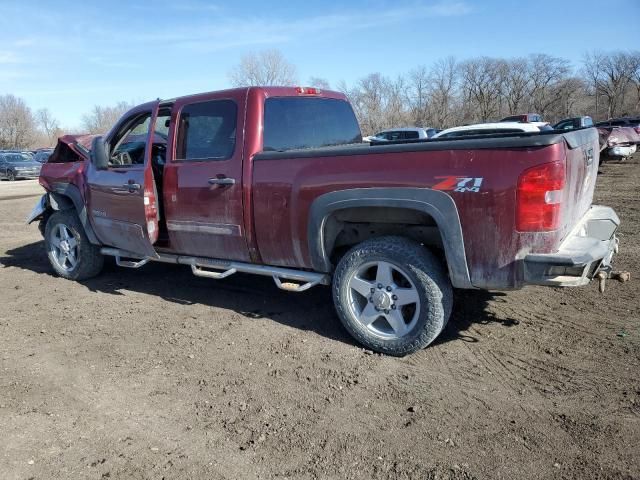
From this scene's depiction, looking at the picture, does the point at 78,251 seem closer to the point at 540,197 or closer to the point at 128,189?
the point at 128,189

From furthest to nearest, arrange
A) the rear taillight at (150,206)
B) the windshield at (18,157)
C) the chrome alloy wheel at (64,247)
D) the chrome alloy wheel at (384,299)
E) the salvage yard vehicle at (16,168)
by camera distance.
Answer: the windshield at (18,157), the salvage yard vehicle at (16,168), the chrome alloy wheel at (64,247), the rear taillight at (150,206), the chrome alloy wheel at (384,299)

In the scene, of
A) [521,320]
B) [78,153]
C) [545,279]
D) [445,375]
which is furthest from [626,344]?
[78,153]

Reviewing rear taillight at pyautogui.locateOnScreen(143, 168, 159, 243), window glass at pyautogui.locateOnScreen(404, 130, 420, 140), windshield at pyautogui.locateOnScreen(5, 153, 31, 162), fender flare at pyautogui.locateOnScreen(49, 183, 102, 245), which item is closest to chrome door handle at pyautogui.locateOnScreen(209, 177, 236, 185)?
rear taillight at pyautogui.locateOnScreen(143, 168, 159, 243)

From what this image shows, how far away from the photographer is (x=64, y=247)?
6.60 meters

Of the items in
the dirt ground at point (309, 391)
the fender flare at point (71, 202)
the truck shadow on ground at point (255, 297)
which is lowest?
the dirt ground at point (309, 391)

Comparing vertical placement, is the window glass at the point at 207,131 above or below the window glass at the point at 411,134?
above

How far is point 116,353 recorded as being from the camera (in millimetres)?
4375

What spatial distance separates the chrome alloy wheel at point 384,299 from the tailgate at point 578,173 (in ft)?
3.73

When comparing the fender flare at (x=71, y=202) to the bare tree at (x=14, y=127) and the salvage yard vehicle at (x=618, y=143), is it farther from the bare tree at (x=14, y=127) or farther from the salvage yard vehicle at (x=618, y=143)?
the bare tree at (x=14, y=127)

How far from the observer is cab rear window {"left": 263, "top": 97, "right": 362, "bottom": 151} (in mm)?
4777

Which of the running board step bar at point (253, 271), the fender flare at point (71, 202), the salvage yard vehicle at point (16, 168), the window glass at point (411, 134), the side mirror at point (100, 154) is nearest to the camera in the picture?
the running board step bar at point (253, 271)

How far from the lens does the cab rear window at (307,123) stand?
4.78 metres

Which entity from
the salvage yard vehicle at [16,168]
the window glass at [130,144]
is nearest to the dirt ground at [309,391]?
the window glass at [130,144]

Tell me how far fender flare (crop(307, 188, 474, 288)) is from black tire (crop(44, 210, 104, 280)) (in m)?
3.57
